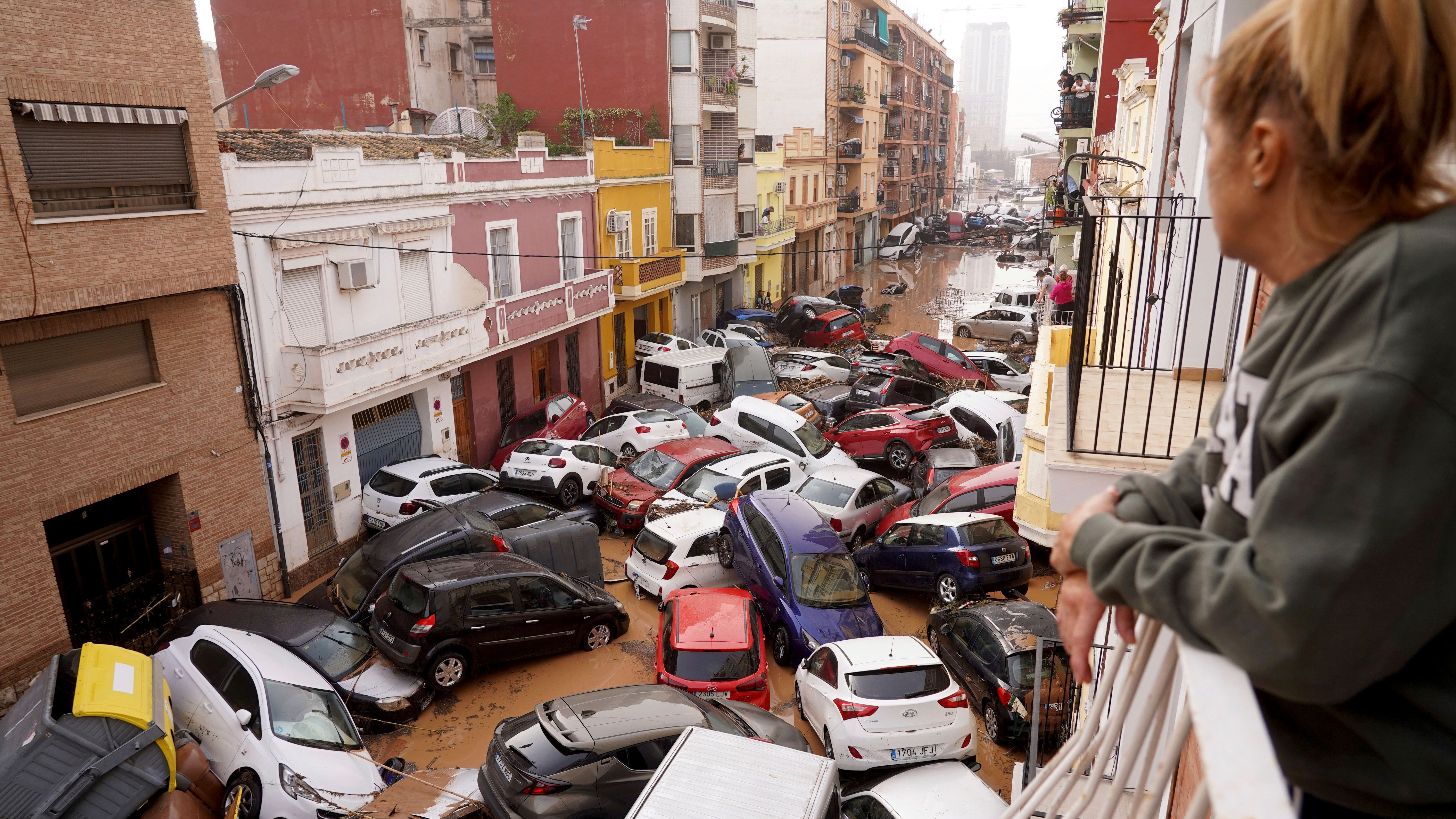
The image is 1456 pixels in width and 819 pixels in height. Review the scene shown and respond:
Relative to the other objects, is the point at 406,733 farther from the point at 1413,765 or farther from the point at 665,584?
the point at 1413,765

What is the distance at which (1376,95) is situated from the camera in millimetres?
1242

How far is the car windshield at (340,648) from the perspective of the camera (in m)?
10.6

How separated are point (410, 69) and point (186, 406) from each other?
18861 millimetres

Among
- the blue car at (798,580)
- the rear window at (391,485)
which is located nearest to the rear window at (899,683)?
the blue car at (798,580)

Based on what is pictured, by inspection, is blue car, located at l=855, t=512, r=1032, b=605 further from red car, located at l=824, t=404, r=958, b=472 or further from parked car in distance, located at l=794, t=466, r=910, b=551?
red car, located at l=824, t=404, r=958, b=472

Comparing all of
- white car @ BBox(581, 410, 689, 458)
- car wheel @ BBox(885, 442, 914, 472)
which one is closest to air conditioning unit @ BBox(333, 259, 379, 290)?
white car @ BBox(581, 410, 689, 458)

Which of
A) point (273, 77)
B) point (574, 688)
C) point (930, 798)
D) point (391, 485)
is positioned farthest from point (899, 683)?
point (273, 77)

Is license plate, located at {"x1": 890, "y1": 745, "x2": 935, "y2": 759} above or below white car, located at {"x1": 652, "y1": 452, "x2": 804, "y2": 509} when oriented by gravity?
below

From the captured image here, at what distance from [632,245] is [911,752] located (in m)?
21.0

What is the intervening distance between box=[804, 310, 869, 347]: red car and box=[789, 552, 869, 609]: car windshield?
19.5m

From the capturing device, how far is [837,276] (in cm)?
5316

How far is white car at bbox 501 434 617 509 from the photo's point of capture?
1720 centimetres

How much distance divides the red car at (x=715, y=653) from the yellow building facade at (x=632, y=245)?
53.9ft

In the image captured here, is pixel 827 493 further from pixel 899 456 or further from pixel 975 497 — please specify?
pixel 899 456
